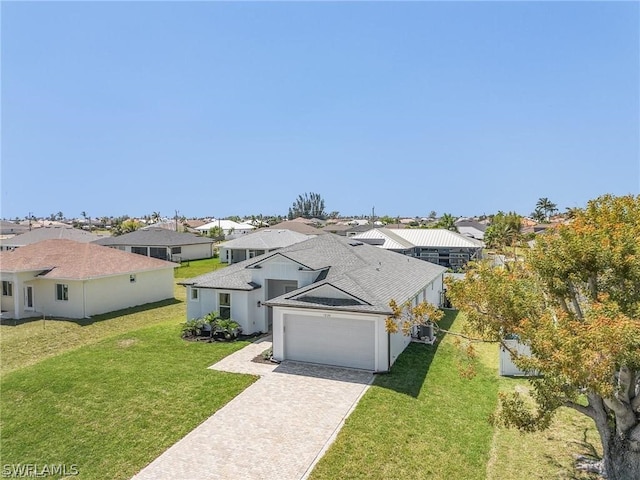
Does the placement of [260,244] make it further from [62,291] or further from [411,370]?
[411,370]

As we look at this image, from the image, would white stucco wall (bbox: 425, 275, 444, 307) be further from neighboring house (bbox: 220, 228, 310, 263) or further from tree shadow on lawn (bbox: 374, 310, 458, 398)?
neighboring house (bbox: 220, 228, 310, 263)

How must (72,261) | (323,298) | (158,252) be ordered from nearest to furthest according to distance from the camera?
(323,298) → (72,261) → (158,252)

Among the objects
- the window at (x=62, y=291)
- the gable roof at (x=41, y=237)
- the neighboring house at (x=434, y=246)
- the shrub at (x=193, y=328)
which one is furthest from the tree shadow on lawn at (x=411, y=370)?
the gable roof at (x=41, y=237)

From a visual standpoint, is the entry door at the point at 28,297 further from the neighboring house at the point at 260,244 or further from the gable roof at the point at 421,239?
the gable roof at the point at 421,239

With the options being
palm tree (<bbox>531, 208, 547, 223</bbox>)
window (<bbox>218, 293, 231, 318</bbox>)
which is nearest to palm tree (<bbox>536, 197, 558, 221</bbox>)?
palm tree (<bbox>531, 208, 547, 223</bbox>)

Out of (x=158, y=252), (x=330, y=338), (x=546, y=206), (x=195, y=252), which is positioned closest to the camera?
(x=330, y=338)

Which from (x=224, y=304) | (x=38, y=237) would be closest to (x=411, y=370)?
(x=224, y=304)

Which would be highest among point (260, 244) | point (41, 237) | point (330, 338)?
point (41, 237)
